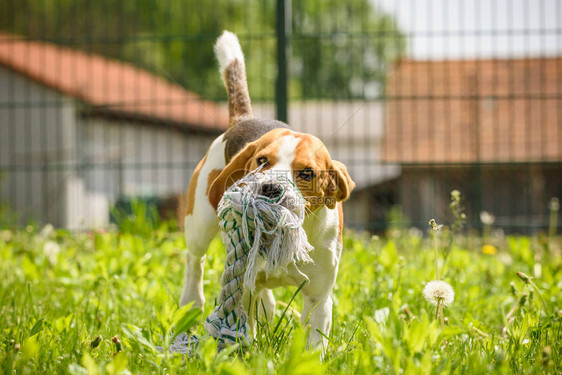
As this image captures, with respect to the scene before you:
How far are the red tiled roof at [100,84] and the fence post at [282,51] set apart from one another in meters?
5.14

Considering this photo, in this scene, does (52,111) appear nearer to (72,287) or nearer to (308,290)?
(72,287)

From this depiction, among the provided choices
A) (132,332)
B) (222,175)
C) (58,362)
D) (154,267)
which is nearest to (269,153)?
(222,175)

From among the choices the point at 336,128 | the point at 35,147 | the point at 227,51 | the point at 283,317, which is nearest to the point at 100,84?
the point at 35,147

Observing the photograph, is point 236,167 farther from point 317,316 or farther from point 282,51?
point 282,51

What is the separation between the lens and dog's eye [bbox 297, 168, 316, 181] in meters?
2.47

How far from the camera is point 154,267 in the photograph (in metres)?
4.37

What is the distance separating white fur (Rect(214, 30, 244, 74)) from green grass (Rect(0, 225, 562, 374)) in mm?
1121

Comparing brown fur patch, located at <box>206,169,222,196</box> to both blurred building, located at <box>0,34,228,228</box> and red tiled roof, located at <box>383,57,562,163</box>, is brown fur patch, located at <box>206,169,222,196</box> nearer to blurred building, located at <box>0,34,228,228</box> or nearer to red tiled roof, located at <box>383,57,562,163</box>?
red tiled roof, located at <box>383,57,562,163</box>

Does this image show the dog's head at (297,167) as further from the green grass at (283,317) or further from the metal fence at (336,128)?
the metal fence at (336,128)

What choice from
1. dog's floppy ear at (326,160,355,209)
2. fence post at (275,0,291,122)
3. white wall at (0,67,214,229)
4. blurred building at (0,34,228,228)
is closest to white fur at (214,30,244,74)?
dog's floppy ear at (326,160,355,209)

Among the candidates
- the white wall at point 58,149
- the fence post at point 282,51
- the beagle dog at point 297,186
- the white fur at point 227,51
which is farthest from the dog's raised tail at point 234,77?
the white wall at point 58,149

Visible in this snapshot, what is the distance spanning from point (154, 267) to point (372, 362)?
8.42 ft

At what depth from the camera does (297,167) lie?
246 cm

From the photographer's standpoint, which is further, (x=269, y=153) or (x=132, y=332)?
(x=269, y=153)
